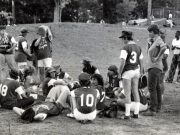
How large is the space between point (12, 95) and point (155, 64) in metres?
3.37

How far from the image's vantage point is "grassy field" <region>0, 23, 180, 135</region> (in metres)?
8.41

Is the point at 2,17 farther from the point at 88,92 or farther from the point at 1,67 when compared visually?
the point at 88,92

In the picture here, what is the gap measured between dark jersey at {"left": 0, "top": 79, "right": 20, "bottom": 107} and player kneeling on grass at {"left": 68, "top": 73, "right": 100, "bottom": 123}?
1.55m

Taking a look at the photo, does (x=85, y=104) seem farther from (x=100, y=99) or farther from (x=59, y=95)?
(x=59, y=95)

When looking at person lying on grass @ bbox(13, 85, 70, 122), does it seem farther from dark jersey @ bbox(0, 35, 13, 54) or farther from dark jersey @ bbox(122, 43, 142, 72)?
dark jersey @ bbox(0, 35, 13, 54)

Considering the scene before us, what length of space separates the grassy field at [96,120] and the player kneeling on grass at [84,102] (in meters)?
0.18

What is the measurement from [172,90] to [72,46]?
12.5 metres

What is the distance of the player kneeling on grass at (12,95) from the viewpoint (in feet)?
32.3

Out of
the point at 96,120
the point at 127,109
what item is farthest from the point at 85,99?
the point at 127,109

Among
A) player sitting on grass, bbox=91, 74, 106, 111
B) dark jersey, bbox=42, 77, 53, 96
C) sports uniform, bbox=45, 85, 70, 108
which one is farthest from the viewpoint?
dark jersey, bbox=42, 77, 53, 96

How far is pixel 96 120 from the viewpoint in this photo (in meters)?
9.34

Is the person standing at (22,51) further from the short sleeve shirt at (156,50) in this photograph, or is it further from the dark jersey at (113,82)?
the short sleeve shirt at (156,50)

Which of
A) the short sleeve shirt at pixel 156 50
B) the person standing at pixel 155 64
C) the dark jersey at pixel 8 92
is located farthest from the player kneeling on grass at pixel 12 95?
the short sleeve shirt at pixel 156 50

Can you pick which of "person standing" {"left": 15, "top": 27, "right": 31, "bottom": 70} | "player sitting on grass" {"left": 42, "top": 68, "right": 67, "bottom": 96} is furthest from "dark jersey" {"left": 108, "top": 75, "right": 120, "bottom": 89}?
"person standing" {"left": 15, "top": 27, "right": 31, "bottom": 70}
